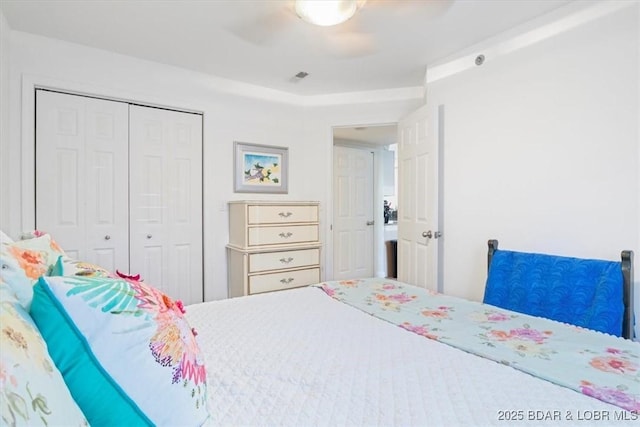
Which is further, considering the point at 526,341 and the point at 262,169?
the point at 262,169

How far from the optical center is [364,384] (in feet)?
→ 3.03

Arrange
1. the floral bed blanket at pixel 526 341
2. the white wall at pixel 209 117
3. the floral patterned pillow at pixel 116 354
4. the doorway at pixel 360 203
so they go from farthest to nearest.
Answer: the doorway at pixel 360 203, the white wall at pixel 209 117, the floral bed blanket at pixel 526 341, the floral patterned pillow at pixel 116 354

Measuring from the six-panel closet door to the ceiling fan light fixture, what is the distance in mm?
1654

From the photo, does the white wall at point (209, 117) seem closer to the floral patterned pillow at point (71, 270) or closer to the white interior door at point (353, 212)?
the white interior door at point (353, 212)

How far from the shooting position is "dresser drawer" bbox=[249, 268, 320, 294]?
290 centimetres

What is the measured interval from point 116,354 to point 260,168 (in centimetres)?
288

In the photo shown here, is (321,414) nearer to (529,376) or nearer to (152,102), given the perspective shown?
(529,376)

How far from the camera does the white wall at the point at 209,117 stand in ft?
7.59

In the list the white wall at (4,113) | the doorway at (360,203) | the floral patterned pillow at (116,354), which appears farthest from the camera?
the doorway at (360,203)

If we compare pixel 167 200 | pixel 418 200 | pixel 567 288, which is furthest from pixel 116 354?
pixel 418 200

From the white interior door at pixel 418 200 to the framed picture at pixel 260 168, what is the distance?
3.99 ft

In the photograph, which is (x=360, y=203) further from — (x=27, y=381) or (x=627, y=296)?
(x=27, y=381)

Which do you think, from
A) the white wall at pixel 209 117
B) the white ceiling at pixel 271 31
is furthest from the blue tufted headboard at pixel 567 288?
the white wall at pixel 209 117

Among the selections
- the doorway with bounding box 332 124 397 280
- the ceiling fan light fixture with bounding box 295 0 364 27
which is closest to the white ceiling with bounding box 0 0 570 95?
the ceiling fan light fixture with bounding box 295 0 364 27
